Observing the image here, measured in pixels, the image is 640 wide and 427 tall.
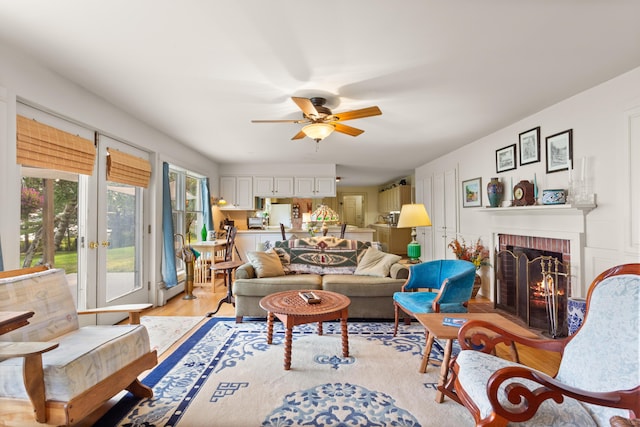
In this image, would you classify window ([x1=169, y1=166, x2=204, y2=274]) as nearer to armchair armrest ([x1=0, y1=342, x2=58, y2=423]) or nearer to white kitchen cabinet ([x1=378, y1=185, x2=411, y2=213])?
armchair armrest ([x1=0, y1=342, x2=58, y2=423])

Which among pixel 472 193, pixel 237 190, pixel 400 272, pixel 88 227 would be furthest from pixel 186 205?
pixel 472 193

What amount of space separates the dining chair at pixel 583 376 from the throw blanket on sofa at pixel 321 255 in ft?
8.22

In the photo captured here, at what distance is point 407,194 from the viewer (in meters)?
8.34

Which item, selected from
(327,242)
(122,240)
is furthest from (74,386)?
(327,242)

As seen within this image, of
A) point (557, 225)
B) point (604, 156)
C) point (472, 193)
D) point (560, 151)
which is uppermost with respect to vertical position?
point (560, 151)

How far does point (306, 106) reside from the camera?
2.60 metres

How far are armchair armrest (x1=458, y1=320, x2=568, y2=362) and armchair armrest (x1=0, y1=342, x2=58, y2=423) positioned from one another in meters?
2.05

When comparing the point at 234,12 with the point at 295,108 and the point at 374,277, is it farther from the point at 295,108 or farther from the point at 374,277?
the point at 374,277

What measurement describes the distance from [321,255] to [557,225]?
2678mm

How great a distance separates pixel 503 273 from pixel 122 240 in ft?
15.7

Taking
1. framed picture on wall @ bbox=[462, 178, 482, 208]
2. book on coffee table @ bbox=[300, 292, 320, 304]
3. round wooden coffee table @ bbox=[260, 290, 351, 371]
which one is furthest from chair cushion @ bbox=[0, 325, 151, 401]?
framed picture on wall @ bbox=[462, 178, 482, 208]

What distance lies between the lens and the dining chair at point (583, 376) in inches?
44.5

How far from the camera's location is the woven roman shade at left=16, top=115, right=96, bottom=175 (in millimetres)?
2227

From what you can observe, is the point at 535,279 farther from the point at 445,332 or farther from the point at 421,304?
the point at 445,332
